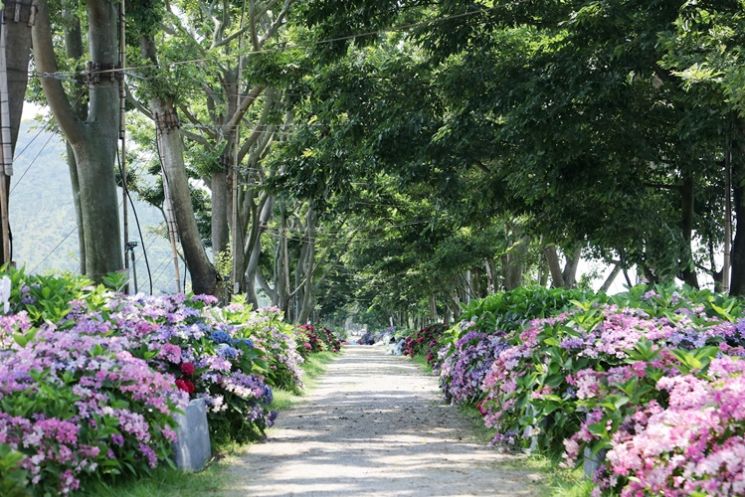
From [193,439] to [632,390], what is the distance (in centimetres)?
385

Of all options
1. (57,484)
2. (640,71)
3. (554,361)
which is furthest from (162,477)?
(640,71)

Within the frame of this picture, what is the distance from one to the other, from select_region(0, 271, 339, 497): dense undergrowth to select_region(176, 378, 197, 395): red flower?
3 centimetres

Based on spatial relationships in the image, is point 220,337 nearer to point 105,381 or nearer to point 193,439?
point 193,439

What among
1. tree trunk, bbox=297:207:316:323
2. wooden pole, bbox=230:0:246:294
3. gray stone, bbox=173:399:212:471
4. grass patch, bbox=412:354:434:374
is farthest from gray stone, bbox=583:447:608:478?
tree trunk, bbox=297:207:316:323

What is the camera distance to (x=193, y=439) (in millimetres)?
8062

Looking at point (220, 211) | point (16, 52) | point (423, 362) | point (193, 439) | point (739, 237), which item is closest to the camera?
point (193, 439)

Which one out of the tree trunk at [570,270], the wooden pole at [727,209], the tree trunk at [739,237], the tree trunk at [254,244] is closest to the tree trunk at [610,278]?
the tree trunk at [570,270]

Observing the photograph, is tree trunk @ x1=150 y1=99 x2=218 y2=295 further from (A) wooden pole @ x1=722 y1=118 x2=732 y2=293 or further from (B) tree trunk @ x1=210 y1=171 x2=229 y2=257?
(A) wooden pole @ x1=722 y1=118 x2=732 y2=293

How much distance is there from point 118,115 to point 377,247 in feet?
79.8

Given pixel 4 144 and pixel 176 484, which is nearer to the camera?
pixel 176 484

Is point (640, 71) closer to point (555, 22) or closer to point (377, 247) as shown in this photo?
point (555, 22)

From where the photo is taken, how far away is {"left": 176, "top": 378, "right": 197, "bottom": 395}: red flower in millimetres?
8320

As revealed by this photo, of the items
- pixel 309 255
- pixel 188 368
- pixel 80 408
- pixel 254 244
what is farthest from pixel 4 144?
pixel 309 255

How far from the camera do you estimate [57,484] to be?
5480 mm
